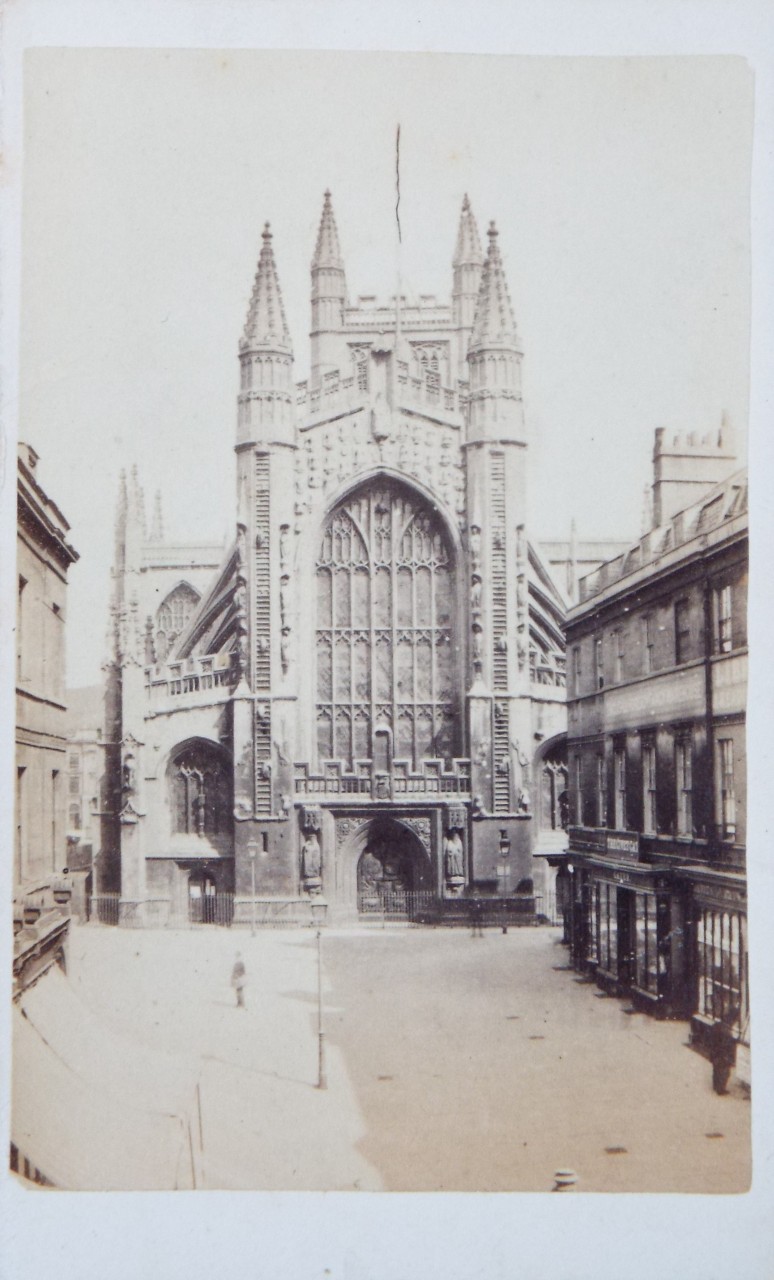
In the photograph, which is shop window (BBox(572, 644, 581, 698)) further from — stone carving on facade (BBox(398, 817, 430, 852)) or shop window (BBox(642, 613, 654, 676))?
stone carving on facade (BBox(398, 817, 430, 852))

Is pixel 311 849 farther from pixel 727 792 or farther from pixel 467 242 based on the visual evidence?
pixel 467 242

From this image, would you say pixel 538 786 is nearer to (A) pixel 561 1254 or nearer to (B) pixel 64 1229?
(A) pixel 561 1254

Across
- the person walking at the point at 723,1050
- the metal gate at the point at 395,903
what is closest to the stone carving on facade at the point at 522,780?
the metal gate at the point at 395,903

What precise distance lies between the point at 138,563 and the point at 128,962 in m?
3.89

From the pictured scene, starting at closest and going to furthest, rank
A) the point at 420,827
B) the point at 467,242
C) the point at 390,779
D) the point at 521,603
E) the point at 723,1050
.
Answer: the point at 723,1050 → the point at 467,242 → the point at 420,827 → the point at 390,779 → the point at 521,603

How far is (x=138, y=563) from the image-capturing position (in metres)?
12.7

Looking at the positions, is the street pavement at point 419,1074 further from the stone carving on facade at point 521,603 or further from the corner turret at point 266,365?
the corner turret at point 266,365

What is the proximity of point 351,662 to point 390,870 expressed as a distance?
8.24 ft

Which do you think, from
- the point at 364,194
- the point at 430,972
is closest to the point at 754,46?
the point at 364,194

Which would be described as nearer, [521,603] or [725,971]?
[725,971]

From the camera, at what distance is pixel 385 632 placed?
48.2 ft

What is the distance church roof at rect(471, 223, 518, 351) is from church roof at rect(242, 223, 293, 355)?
6.47 feet

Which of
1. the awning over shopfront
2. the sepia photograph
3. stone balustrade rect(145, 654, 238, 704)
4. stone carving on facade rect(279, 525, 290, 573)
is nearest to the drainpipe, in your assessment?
the sepia photograph

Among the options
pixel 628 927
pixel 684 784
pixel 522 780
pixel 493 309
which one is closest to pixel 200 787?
pixel 522 780
